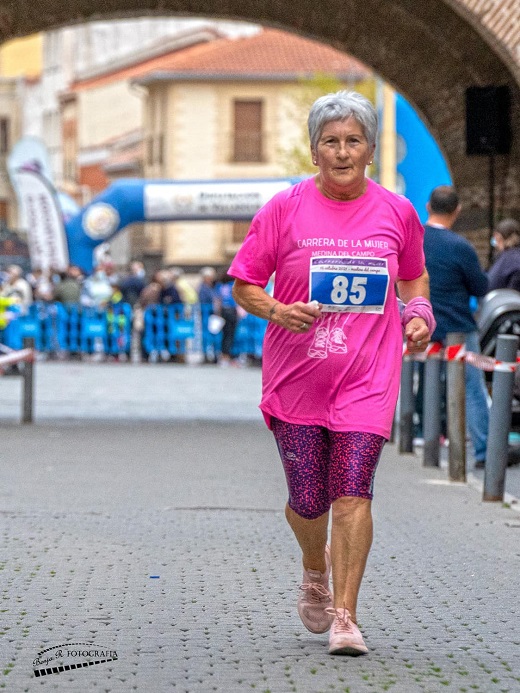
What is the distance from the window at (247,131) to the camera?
199 ft

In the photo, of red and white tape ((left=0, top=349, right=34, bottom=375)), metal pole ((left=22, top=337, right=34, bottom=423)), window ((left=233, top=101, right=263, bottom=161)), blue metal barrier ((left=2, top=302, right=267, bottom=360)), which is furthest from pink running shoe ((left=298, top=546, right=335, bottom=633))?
window ((left=233, top=101, right=263, bottom=161))

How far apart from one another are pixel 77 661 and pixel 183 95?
56.3 meters

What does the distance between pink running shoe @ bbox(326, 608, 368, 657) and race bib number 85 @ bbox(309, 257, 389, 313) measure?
1.03 metres

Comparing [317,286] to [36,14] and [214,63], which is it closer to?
[36,14]

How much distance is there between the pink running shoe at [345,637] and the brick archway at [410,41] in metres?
11.9

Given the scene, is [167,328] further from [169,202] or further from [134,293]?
[169,202]

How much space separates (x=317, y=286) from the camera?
223 inches

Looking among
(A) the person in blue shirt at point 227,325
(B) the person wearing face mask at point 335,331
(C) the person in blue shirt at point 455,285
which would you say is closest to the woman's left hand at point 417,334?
(B) the person wearing face mask at point 335,331

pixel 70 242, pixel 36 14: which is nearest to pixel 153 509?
pixel 36 14

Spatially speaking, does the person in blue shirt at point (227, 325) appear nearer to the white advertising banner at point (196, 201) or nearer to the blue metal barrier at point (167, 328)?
the blue metal barrier at point (167, 328)

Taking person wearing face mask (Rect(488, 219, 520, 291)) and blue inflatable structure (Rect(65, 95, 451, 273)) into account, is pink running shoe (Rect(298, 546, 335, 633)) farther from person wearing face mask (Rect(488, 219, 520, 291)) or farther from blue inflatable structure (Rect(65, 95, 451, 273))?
blue inflatable structure (Rect(65, 95, 451, 273))

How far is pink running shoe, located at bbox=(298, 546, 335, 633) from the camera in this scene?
19.2 ft

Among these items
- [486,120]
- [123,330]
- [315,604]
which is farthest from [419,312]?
[123,330]

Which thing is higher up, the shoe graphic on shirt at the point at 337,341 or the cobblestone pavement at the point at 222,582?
the shoe graphic on shirt at the point at 337,341
